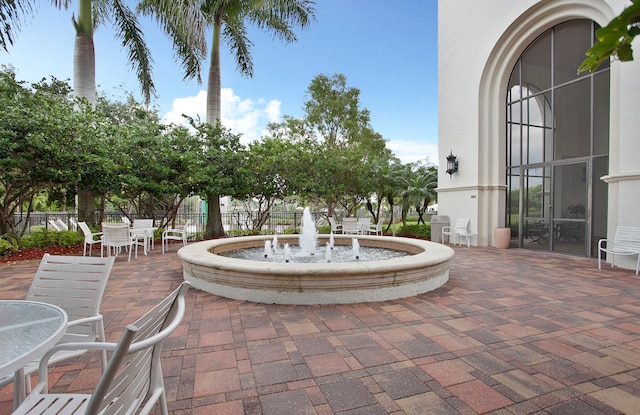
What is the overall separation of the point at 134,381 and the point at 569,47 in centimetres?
1178

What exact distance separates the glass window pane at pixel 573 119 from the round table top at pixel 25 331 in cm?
1063

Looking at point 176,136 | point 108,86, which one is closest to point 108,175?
point 176,136

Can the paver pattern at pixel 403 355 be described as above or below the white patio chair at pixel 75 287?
below

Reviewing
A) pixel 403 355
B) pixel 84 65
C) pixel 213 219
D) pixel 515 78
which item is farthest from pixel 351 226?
pixel 84 65

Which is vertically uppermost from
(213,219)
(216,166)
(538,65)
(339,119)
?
(339,119)

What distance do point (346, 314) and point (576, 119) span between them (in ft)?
28.7

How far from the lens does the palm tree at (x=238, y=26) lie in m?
11.8

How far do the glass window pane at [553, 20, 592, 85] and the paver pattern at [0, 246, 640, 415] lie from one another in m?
6.57

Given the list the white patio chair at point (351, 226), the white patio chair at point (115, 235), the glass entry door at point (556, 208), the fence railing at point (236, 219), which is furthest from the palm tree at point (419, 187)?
the white patio chair at point (115, 235)

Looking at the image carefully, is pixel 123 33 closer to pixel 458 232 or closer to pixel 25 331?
pixel 25 331

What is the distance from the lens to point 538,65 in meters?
9.67

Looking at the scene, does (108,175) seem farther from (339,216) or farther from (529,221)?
(529,221)

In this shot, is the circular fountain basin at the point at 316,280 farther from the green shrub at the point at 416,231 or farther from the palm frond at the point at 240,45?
the palm frond at the point at 240,45

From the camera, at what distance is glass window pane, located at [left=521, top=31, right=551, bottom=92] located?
932cm
